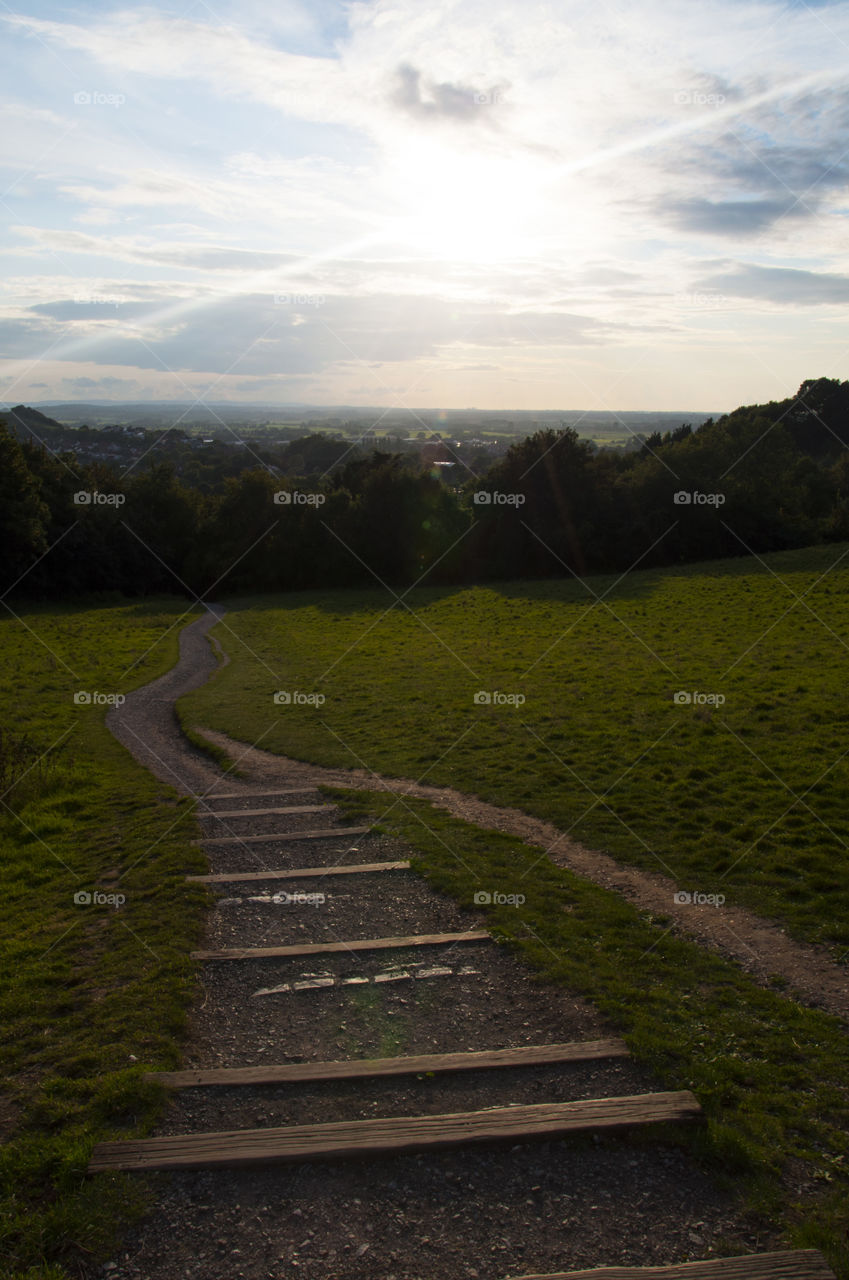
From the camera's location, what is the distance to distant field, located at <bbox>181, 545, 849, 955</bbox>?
10469 mm

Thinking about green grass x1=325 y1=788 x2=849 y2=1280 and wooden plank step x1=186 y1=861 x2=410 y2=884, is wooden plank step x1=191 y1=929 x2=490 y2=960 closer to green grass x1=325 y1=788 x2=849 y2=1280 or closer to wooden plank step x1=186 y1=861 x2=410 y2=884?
green grass x1=325 y1=788 x2=849 y2=1280

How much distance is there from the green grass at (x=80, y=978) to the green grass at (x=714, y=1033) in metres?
3.44

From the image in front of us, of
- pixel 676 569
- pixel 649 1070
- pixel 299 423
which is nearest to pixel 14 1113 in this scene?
pixel 649 1070

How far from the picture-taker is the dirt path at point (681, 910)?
7.27 m

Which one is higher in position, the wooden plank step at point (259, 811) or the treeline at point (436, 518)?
the treeline at point (436, 518)

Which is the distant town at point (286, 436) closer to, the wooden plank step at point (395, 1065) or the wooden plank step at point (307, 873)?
the wooden plank step at point (307, 873)

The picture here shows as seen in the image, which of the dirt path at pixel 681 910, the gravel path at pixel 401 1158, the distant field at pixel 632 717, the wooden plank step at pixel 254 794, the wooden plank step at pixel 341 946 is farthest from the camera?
the wooden plank step at pixel 254 794

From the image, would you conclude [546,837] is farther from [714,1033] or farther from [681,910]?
[714,1033]

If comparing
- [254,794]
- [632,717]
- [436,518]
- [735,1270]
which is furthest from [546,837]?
[436,518]

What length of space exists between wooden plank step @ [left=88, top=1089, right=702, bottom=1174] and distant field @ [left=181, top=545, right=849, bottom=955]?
3796 mm

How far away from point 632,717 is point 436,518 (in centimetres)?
4146

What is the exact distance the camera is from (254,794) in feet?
45.3

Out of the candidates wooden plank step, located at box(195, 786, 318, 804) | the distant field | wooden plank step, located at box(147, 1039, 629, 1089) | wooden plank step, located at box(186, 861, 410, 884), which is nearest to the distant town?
the distant field

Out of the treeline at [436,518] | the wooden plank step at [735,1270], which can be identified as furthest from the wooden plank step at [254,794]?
the treeline at [436,518]
